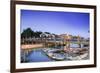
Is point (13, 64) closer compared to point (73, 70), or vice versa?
point (13, 64)

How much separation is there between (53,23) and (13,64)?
621 millimetres

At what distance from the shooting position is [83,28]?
2055mm

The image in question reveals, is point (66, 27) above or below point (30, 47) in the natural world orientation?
above

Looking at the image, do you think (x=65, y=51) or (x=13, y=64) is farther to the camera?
(x=65, y=51)

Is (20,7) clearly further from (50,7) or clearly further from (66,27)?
(66,27)

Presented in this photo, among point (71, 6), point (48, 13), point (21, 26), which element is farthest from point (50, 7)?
point (21, 26)

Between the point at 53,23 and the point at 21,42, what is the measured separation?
0.41 m

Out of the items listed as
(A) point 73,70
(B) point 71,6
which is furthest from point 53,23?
(A) point 73,70

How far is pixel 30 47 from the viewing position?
1.88m

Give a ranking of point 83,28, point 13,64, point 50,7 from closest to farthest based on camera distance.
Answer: point 13,64, point 50,7, point 83,28

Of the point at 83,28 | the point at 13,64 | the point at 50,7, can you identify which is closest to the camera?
the point at 13,64

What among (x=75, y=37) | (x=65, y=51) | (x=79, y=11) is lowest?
(x=65, y=51)

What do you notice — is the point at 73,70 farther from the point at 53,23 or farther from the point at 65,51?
the point at 53,23

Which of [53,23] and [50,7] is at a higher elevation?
[50,7]
